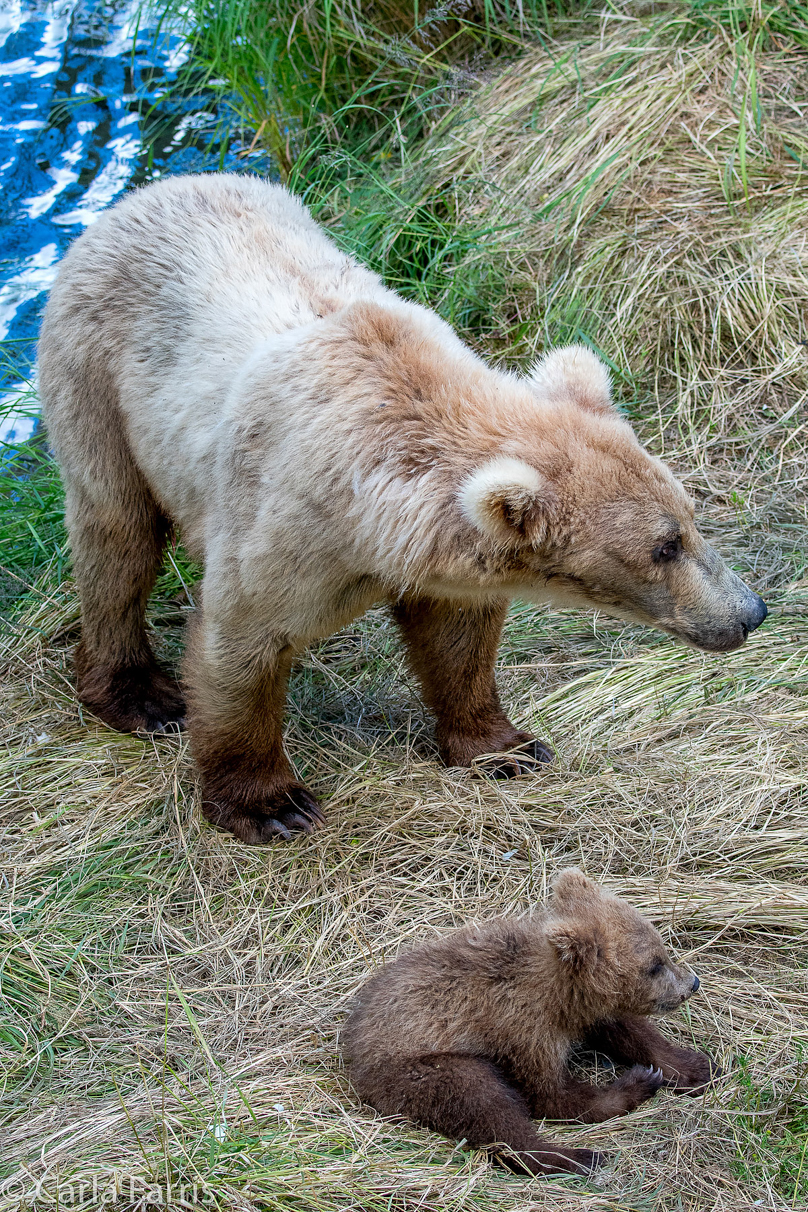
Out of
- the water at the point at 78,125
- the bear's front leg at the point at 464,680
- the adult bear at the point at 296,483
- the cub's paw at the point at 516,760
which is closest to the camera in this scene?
the adult bear at the point at 296,483

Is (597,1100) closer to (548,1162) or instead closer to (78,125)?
(548,1162)

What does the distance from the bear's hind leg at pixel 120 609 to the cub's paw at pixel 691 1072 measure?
2912 millimetres

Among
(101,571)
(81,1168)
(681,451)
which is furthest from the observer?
(681,451)

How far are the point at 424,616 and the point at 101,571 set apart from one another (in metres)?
1.62

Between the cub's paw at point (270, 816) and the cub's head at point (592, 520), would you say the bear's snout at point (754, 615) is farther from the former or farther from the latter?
the cub's paw at point (270, 816)

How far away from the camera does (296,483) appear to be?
13.3ft

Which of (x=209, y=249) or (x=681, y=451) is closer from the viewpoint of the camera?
(x=209, y=249)

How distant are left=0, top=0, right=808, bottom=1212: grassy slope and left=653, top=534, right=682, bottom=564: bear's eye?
1121mm

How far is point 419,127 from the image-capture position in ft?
25.2

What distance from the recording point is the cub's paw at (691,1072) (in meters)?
3.50

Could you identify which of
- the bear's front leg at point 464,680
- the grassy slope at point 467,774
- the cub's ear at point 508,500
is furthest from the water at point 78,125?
the cub's ear at point 508,500

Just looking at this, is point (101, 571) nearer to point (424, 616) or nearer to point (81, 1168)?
point (424, 616)

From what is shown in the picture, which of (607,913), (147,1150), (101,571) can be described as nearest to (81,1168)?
(147,1150)

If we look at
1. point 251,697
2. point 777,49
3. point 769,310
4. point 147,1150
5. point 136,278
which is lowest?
point 147,1150
